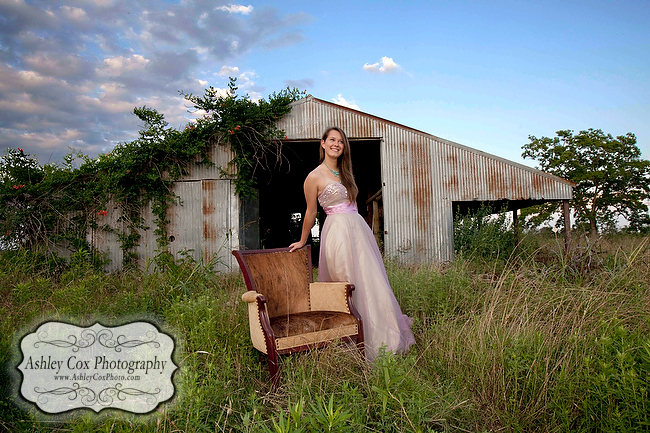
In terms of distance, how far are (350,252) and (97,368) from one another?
2015 millimetres

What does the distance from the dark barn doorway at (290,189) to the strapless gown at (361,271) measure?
5043 mm

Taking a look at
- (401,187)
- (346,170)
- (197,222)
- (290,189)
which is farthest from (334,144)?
(290,189)

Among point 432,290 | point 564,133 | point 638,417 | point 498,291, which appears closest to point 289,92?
point 432,290

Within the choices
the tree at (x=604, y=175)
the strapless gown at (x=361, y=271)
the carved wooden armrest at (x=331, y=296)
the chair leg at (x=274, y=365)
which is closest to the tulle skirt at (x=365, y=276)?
the strapless gown at (x=361, y=271)

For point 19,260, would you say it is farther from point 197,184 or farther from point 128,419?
point 128,419

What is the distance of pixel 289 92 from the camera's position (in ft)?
28.8

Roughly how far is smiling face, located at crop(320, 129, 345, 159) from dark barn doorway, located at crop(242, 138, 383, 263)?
4795 mm

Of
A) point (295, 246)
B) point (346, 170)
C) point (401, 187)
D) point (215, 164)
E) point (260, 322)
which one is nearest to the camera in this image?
point (260, 322)

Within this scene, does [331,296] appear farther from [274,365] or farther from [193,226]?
[193,226]

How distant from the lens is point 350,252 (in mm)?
3355

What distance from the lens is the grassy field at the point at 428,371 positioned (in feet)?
6.59

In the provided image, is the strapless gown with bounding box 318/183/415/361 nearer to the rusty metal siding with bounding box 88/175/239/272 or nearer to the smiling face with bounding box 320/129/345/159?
the smiling face with bounding box 320/129/345/159

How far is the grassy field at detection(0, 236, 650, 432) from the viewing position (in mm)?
2008

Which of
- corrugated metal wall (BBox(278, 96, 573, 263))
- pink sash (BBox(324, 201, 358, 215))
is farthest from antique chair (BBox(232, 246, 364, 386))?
corrugated metal wall (BBox(278, 96, 573, 263))
